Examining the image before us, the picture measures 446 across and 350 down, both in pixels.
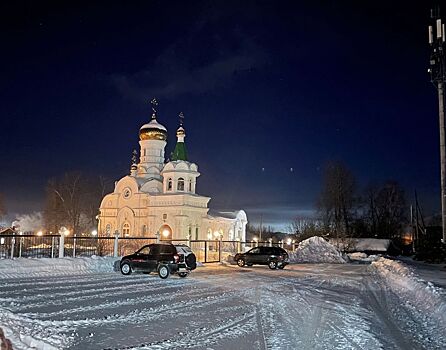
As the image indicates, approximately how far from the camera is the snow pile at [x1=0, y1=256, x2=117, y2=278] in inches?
742

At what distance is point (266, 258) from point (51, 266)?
1332cm

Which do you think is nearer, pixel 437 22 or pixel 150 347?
pixel 150 347

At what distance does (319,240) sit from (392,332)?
32903 mm

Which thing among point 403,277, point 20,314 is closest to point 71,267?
point 20,314

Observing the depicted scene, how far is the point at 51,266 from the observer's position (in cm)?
2045

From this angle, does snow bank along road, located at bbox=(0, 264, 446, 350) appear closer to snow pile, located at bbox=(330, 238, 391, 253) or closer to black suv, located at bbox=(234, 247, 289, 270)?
black suv, located at bbox=(234, 247, 289, 270)

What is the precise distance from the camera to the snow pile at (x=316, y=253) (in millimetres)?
39028

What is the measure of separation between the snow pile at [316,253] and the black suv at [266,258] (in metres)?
9.87

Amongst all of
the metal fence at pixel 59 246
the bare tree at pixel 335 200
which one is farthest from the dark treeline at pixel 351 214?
the metal fence at pixel 59 246

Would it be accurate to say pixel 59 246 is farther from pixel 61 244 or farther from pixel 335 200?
pixel 335 200

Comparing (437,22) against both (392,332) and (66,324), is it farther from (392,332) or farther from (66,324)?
(66,324)

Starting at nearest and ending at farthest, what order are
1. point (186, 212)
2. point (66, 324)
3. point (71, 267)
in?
point (66, 324) → point (71, 267) → point (186, 212)

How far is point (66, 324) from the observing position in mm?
8711

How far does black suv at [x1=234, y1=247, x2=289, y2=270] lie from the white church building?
19555 mm
